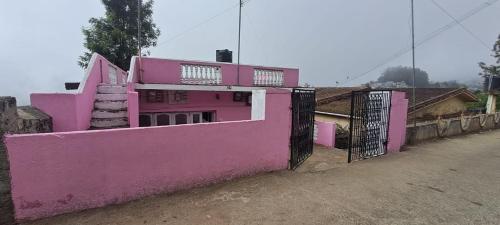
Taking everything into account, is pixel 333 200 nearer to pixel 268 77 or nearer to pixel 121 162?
pixel 121 162

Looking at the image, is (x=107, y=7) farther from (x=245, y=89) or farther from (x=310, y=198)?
(x=310, y=198)

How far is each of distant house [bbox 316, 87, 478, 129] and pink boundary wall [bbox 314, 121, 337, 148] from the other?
175cm

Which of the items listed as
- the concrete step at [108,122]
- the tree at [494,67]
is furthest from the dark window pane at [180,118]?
the tree at [494,67]

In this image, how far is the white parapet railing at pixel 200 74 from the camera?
900 cm

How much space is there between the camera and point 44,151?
3.41 metres

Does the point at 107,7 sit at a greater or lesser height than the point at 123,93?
greater

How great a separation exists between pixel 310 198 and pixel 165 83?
598 cm

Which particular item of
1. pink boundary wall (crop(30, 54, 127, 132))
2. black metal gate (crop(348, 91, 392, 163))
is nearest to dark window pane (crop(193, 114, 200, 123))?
pink boundary wall (crop(30, 54, 127, 132))

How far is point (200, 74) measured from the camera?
924cm

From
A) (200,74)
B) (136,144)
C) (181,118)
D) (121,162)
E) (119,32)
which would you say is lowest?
(121,162)

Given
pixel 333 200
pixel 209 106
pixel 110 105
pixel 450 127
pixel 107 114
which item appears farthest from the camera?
pixel 450 127

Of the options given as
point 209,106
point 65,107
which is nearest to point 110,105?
point 65,107

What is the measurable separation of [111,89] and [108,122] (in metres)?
1.37

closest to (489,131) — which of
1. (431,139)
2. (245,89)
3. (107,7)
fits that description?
(431,139)
